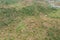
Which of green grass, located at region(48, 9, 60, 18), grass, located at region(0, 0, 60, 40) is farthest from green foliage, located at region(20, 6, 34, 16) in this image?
green grass, located at region(48, 9, 60, 18)

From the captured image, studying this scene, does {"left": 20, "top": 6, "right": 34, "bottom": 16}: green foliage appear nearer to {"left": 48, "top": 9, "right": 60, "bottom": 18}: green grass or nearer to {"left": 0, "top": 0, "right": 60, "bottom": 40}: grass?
{"left": 0, "top": 0, "right": 60, "bottom": 40}: grass

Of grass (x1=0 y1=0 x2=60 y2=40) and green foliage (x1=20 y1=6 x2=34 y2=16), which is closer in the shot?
grass (x1=0 y1=0 x2=60 y2=40)

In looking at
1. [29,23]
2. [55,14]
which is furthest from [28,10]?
[55,14]

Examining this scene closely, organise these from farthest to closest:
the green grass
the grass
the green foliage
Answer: the green foliage, the green grass, the grass

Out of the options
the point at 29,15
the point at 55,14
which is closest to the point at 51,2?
the point at 55,14

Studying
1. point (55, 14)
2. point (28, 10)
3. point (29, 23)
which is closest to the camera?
point (29, 23)

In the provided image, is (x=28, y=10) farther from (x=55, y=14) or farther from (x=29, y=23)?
(x=55, y=14)

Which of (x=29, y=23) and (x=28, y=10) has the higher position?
(x=28, y=10)

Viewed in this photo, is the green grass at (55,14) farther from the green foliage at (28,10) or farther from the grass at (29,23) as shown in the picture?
the green foliage at (28,10)
